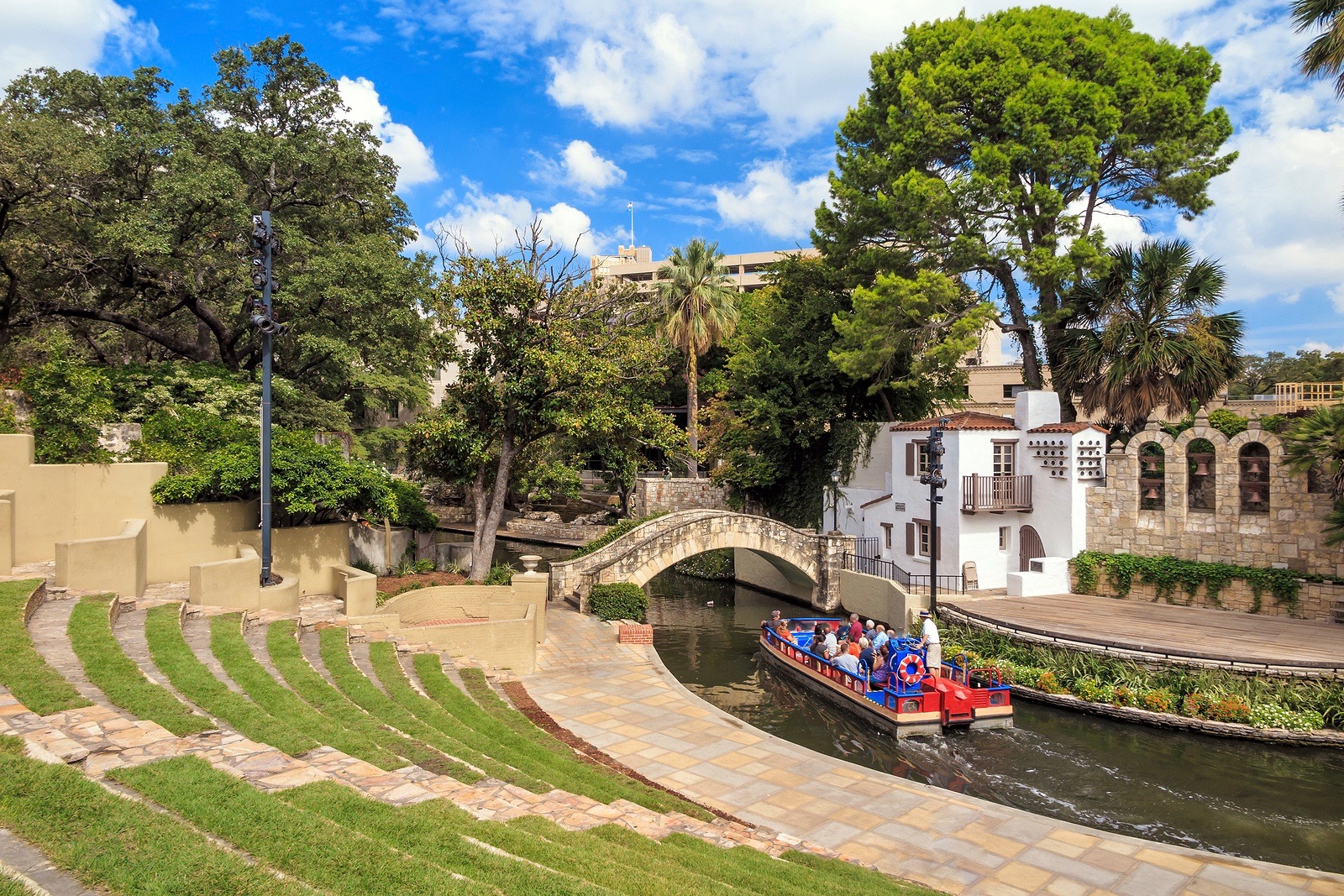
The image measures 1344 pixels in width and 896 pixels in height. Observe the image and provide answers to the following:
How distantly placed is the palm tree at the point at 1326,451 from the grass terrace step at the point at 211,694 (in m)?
23.9

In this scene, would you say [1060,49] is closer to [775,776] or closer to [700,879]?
[775,776]

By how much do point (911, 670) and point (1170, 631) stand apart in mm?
8135

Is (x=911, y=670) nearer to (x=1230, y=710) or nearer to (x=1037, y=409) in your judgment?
(x=1230, y=710)

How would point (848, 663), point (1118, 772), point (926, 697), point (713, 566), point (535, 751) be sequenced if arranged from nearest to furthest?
point (535, 751), point (1118, 772), point (926, 697), point (848, 663), point (713, 566)

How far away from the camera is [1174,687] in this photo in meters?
18.0

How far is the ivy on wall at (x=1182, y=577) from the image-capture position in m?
21.9

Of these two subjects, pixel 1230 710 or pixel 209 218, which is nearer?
pixel 1230 710

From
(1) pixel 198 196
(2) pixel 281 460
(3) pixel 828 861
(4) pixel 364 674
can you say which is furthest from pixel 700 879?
(1) pixel 198 196

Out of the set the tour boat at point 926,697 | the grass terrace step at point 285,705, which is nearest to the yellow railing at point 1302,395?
the tour boat at point 926,697

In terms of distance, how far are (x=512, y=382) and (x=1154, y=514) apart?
68.0 feet

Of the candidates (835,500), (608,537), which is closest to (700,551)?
(608,537)

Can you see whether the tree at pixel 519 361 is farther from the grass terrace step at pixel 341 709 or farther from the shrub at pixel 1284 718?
the shrub at pixel 1284 718

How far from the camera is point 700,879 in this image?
6809mm

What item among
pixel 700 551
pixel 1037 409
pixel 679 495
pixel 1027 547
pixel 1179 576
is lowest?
pixel 1179 576
